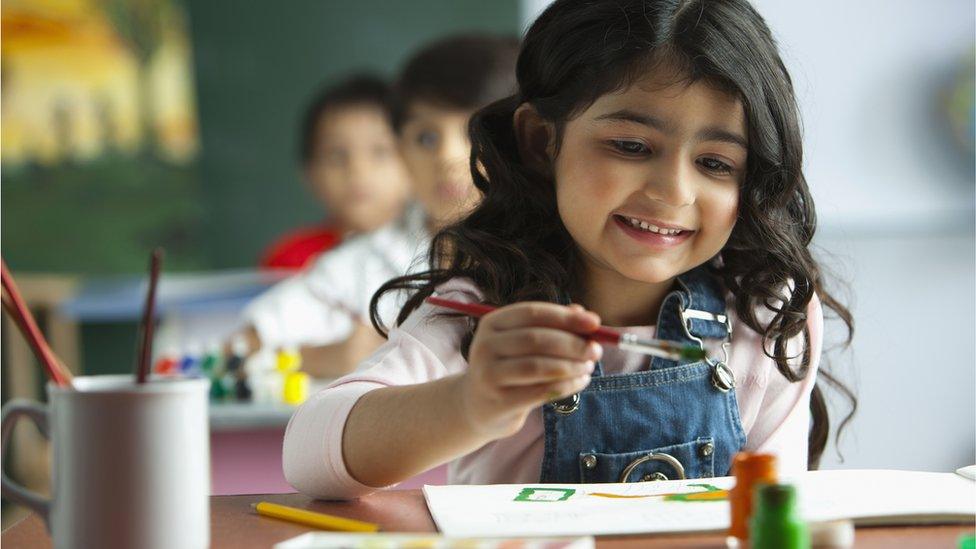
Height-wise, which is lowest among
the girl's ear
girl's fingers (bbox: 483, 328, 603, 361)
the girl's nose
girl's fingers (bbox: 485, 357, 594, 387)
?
girl's fingers (bbox: 485, 357, 594, 387)

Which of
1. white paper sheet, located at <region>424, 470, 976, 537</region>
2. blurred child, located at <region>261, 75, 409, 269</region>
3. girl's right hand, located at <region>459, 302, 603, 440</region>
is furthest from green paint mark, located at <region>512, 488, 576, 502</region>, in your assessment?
blurred child, located at <region>261, 75, 409, 269</region>

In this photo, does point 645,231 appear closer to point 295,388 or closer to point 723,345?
point 723,345

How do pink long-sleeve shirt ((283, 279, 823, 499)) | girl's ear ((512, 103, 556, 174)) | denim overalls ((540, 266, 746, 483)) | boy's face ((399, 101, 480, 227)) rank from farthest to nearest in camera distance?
1. boy's face ((399, 101, 480, 227))
2. girl's ear ((512, 103, 556, 174))
3. denim overalls ((540, 266, 746, 483))
4. pink long-sleeve shirt ((283, 279, 823, 499))

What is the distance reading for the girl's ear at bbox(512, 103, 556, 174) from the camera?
4.03 feet

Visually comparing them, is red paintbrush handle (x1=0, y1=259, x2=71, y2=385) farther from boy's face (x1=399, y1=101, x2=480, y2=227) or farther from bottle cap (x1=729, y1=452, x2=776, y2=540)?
boy's face (x1=399, y1=101, x2=480, y2=227)

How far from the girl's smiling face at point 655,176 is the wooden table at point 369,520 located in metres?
0.34

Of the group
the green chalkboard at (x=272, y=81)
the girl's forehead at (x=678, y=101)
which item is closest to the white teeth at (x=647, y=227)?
the girl's forehead at (x=678, y=101)

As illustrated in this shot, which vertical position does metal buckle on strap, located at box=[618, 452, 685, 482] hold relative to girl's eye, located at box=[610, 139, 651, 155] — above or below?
below

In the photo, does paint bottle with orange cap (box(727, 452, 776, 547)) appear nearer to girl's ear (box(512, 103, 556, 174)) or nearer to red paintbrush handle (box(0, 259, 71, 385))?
red paintbrush handle (box(0, 259, 71, 385))

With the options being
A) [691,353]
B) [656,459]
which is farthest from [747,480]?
[656,459]

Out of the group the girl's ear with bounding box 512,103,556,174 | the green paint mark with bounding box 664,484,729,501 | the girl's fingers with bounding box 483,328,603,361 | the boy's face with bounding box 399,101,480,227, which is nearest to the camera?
the girl's fingers with bounding box 483,328,603,361

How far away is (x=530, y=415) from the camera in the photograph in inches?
44.9

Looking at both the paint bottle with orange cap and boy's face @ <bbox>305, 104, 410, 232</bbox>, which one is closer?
the paint bottle with orange cap

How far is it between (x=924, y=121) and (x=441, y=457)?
9.53 feet
